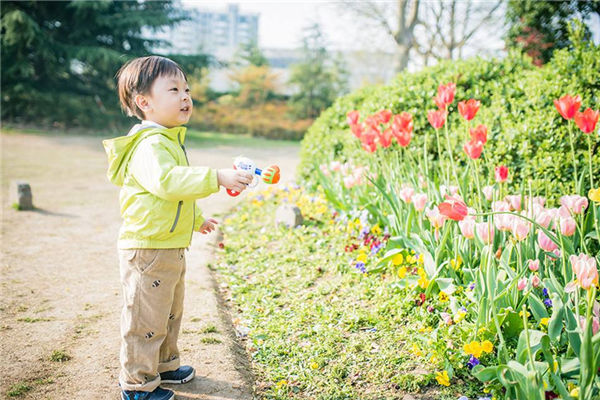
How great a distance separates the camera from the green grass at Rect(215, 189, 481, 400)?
2.20 m

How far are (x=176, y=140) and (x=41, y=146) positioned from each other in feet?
36.9

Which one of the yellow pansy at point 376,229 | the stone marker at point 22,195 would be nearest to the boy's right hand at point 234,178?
the yellow pansy at point 376,229

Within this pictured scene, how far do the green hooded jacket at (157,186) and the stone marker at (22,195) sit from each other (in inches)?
159

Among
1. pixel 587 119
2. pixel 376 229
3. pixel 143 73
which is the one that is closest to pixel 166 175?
pixel 143 73

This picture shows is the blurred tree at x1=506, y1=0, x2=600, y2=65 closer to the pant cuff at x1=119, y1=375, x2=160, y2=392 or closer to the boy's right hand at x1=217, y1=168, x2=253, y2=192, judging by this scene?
the boy's right hand at x1=217, y1=168, x2=253, y2=192

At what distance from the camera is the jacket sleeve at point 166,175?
1771mm

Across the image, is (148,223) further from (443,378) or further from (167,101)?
(443,378)

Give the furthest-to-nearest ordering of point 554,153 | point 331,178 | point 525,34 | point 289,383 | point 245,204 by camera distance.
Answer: point 525,34 → point 245,204 → point 331,178 → point 554,153 → point 289,383

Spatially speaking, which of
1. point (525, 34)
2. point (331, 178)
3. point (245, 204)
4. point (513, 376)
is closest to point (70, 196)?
point (245, 204)

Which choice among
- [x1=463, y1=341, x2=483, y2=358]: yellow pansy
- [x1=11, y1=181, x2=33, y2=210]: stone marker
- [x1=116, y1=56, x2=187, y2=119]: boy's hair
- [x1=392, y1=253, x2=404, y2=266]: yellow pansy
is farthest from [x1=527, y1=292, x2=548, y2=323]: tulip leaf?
[x1=11, y1=181, x2=33, y2=210]: stone marker

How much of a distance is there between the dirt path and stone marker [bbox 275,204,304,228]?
0.73m

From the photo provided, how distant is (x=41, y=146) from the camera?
1159 centimetres

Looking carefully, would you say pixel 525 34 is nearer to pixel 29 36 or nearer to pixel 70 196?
pixel 70 196

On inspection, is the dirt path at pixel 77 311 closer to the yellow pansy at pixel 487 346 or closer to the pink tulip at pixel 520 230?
the yellow pansy at pixel 487 346
